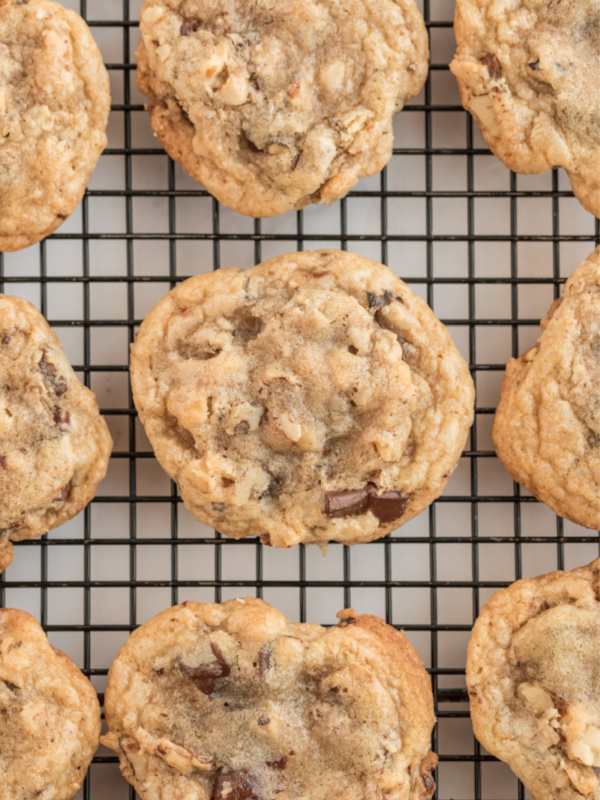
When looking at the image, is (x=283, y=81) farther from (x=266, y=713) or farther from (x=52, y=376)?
(x=266, y=713)

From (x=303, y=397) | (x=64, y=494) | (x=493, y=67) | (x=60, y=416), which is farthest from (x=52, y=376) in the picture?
(x=493, y=67)

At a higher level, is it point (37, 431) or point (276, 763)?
point (37, 431)

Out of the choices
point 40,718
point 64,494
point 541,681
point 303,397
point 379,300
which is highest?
point 379,300

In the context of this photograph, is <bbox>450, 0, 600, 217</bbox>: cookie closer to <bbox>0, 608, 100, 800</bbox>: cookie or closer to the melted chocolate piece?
the melted chocolate piece

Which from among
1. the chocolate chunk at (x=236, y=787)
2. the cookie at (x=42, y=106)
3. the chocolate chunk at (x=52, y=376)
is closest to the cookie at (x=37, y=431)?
the chocolate chunk at (x=52, y=376)

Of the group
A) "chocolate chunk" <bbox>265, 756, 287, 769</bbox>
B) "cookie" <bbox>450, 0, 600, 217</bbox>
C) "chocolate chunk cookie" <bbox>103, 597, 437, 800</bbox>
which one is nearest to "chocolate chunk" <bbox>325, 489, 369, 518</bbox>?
"chocolate chunk cookie" <bbox>103, 597, 437, 800</bbox>

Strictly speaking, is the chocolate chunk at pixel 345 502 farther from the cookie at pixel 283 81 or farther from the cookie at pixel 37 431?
the cookie at pixel 283 81

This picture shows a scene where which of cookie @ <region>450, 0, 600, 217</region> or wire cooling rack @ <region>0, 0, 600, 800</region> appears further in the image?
wire cooling rack @ <region>0, 0, 600, 800</region>

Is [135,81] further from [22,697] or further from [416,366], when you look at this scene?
[22,697]
